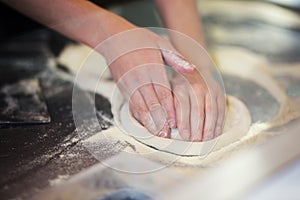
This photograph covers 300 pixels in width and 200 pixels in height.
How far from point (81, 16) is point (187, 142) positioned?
31 centimetres

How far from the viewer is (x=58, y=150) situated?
716mm

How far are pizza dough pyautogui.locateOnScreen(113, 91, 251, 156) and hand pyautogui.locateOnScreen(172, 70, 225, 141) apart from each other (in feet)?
0.04

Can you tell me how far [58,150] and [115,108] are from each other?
162 mm

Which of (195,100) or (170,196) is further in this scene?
(195,100)

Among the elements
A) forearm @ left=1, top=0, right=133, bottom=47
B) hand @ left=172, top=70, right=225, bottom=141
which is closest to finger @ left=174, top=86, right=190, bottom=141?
hand @ left=172, top=70, right=225, bottom=141

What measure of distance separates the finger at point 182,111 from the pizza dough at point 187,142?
12mm

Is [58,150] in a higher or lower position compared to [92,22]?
lower

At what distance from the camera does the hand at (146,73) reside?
728 mm

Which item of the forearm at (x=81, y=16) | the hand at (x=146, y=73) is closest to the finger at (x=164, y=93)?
the hand at (x=146, y=73)

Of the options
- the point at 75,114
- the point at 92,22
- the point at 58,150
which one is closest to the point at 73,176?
the point at 58,150

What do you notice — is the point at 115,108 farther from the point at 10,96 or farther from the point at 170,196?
the point at 170,196

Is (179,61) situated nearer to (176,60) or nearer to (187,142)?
(176,60)

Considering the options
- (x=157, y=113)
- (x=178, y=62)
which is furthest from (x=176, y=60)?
(x=157, y=113)

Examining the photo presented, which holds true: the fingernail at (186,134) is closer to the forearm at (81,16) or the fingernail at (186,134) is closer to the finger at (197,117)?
the finger at (197,117)
